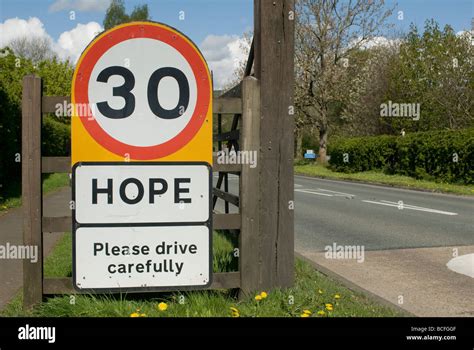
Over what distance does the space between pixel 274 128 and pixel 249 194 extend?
0.53 metres

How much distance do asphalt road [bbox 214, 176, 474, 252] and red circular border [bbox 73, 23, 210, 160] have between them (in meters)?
5.08

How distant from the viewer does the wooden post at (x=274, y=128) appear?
15.0ft

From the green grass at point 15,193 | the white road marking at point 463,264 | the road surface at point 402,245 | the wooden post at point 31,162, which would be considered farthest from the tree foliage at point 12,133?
the white road marking at point 463,264

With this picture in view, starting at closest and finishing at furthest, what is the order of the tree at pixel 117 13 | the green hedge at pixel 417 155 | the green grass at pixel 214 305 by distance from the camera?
the green grass at pixel 214 305
the green hedge at pixel 417 155
the tree at pixel 117 13

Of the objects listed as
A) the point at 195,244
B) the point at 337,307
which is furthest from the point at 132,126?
the point at 337,307

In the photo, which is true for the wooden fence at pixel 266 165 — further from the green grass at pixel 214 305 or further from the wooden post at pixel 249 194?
the green grass at pixel 214 305

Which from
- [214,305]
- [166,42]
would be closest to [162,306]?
[214,305]

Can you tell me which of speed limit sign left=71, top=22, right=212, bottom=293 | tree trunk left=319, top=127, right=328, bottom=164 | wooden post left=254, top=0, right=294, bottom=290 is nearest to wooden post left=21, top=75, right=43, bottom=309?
speed limit sign left=71, top=22, right=212, bottom=293

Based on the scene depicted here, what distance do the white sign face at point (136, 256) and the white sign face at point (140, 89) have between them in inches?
23.5

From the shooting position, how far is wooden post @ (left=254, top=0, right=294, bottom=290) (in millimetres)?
4578

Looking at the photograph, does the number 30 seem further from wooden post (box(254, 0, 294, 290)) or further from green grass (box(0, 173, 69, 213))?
green grass (box(0, 173, 69, 213))

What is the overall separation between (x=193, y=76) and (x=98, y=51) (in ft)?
2.04

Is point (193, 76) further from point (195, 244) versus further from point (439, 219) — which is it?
point (439, 219)

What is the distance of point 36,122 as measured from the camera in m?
4.22
